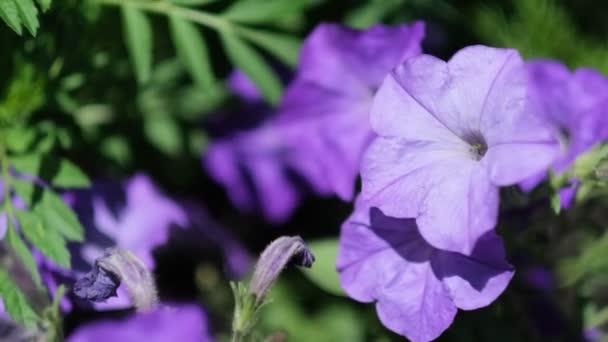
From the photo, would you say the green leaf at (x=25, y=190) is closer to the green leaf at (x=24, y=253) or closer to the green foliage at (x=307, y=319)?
the green leaf at (x=24, y=253)

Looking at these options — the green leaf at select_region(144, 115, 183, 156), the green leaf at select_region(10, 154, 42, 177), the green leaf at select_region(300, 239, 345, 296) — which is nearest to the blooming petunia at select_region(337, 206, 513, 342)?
the green leaf at select_region(300, 239, 345, 296)

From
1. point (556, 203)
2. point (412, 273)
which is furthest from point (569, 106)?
point (412, 273)

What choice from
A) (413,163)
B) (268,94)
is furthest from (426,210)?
(268,94)

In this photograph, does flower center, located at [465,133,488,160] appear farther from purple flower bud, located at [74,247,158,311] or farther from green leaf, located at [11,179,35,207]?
green leaf, located at [11,179,35,207]

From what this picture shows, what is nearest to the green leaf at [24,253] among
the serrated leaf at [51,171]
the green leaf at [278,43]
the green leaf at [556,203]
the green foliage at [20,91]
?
the serrated leaf at [51,171]

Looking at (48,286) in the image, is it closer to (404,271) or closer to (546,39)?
(404,271)

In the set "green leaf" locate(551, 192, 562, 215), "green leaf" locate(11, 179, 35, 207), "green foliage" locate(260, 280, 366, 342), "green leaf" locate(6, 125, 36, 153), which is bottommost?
"green foliage" locate(260, 280, 366, 342)
